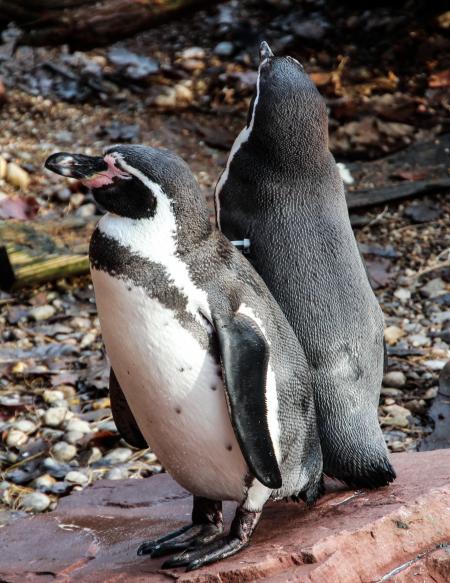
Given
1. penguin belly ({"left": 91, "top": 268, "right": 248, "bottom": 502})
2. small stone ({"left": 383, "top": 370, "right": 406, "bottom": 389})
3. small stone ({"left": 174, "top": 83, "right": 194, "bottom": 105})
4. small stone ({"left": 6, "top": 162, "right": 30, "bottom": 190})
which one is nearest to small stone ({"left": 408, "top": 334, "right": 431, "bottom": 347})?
small stone ({"left": 383, "top": 370, "right": 406, "bottom": 389})

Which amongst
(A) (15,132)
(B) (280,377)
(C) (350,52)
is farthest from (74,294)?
(C) (350,52)

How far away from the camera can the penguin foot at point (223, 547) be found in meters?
2.18

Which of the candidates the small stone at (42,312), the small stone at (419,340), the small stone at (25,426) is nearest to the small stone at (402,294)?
the small stone at (419,340)

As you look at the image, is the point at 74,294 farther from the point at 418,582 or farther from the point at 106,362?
the point at 418,582

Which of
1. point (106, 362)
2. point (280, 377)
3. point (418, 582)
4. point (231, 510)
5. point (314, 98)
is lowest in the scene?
point (106, 362)

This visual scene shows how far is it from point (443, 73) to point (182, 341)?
455 centimetres

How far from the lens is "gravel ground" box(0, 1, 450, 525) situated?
3.59 m

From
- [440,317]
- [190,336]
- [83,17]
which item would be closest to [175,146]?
[83,17]

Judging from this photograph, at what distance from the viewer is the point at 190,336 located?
6.95ft

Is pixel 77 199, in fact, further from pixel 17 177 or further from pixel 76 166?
pixel 76 166

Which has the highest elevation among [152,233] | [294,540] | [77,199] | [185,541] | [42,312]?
[152,233]

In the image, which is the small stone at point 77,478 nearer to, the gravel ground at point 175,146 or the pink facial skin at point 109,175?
the gravel ground at point 175,146

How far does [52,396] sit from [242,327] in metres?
1.87

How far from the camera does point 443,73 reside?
6.18 m
